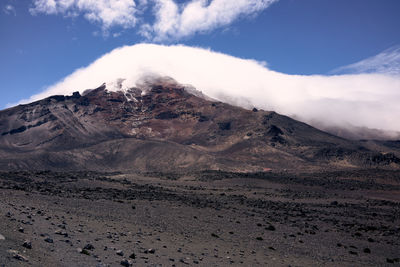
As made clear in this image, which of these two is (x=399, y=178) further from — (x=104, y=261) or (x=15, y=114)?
(x=15, y=114)

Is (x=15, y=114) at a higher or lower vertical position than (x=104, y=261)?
higher

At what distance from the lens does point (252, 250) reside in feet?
63.4

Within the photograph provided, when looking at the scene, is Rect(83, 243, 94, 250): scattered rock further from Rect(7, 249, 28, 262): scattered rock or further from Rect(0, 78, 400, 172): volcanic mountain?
Rect(0, 78, 400, 172): volcanic mountain

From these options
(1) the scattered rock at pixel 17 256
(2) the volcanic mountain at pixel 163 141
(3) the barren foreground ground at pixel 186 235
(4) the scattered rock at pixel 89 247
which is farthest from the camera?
(2) the volcanic mountain at pixel 163 141

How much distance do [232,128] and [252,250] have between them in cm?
14855

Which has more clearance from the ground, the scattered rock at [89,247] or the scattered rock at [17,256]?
the scattered rock at [17,256]

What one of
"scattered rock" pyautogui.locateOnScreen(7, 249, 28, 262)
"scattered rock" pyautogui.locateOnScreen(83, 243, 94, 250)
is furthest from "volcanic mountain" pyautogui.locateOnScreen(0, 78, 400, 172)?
"scattered rock" pyautogui.locateOnScreen(7, 249, 28, 262)

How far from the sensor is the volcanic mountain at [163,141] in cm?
12012

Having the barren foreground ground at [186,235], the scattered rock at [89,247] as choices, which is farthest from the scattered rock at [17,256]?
the scattered rock at [89,247]

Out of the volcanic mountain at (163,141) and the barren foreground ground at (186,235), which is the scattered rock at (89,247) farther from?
the volcanic mountain at (163,141)

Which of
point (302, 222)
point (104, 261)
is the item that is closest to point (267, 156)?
point (302, 222)

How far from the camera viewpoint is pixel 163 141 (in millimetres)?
147750

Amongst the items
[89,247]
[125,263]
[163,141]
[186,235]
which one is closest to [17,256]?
[125,263]

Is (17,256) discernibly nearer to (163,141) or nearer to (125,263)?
(125,263)
